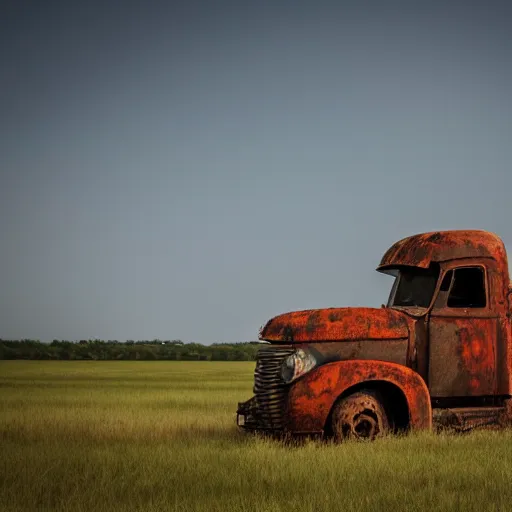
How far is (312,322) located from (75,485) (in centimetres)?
420

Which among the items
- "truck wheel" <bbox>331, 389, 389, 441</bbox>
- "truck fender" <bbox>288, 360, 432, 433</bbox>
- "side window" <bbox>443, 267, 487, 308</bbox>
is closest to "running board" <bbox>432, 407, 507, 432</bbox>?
"truck wheel" <bbox>331, 389, 389, 441</bbox>

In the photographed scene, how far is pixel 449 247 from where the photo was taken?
12.0 meters

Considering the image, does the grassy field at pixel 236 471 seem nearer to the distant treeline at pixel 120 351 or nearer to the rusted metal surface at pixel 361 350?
the rusted metal surface at pixel 361 350

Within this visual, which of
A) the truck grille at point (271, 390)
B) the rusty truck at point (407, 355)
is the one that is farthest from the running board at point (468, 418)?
the truck grille at point (271, 390)

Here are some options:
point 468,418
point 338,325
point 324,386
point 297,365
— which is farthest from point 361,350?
point 468,418

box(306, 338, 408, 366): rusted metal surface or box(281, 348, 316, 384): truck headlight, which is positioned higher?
box(306, 338, 408, 366): rusted metal surface

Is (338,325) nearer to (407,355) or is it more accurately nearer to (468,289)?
(407,355)

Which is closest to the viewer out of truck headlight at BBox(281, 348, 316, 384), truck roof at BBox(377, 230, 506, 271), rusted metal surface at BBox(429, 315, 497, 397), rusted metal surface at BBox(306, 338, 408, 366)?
truck headlight at BBox(281, 348, 316, 384)

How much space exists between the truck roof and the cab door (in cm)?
21

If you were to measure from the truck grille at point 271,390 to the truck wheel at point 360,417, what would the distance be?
0.77m

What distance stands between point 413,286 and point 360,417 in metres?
2.37

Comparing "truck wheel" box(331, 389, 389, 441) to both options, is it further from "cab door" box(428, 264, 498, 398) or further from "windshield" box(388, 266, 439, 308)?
"windshield" box(388, 266, 439, 308)

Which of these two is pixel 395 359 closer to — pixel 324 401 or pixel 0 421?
pixel 324 401

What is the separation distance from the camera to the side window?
40.0 ft
